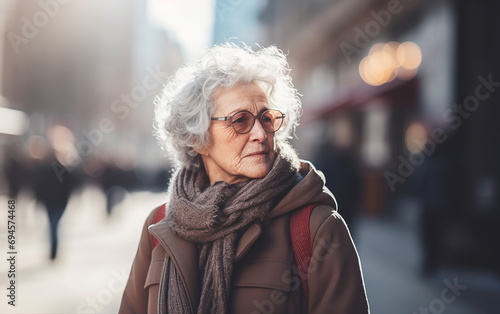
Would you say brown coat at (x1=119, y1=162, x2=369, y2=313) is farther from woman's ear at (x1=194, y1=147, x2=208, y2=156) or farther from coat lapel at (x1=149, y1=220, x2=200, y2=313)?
A: woman's ear at (x1=194, y1=147, x2=208, y2=156)

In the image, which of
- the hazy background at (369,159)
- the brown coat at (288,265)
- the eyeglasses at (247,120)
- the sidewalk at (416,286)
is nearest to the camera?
the brown coat at (288,265)

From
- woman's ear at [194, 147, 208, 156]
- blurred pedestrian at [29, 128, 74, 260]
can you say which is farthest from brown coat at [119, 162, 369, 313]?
blurred pedestrian at [29, 128, 74, 260]

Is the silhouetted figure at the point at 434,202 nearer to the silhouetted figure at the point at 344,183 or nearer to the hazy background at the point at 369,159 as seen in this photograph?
the hazy background at the point at 369,159

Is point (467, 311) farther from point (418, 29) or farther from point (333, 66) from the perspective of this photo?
point (333, 66)

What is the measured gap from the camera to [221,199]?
2219 mm

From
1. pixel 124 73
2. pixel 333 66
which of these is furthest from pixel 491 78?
pixel 124 73

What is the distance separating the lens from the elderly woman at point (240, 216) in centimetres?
199

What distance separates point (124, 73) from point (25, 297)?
212 ft

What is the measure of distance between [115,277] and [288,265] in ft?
17.9

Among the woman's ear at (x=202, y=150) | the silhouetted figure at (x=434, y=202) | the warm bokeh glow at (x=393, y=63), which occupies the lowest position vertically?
the silhouetted figure at (x=434, y=202)

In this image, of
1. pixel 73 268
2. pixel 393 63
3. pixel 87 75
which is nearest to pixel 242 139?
pixel 73 268

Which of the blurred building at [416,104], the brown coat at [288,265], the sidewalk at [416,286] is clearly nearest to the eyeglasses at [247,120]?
the brown coat at [288,265]

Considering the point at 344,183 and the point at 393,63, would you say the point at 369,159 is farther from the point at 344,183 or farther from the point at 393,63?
the point at 344,183

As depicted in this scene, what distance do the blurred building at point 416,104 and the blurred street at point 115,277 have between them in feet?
3.77
